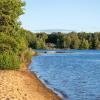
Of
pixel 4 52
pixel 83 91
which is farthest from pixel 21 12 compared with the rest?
pixel 83 91

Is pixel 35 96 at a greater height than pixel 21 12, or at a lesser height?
lesser

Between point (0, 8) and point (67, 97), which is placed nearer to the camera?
point (67, 97)

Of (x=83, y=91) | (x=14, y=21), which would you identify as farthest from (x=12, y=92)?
(x=14, y=21)

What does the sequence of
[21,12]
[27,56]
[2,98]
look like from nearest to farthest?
[2,98]
[21,12]
[27,56]

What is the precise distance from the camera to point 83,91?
33.2 m

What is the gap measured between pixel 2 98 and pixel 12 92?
278 centimetres

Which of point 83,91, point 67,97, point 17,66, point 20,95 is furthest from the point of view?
point 17,66

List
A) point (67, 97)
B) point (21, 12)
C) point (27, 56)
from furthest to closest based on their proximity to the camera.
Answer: point (27, 56) < point (21, 12) < point (67, 97)

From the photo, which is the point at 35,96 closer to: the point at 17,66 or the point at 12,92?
the point at 12,92

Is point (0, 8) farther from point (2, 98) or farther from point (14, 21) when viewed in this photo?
point (2, 98)

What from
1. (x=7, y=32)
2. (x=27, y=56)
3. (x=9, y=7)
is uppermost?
(x=9, y=7)

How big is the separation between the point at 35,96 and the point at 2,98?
Answer: 425 centimetres

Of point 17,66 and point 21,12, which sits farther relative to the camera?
point 21,12

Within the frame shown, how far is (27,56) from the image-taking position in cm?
8344
